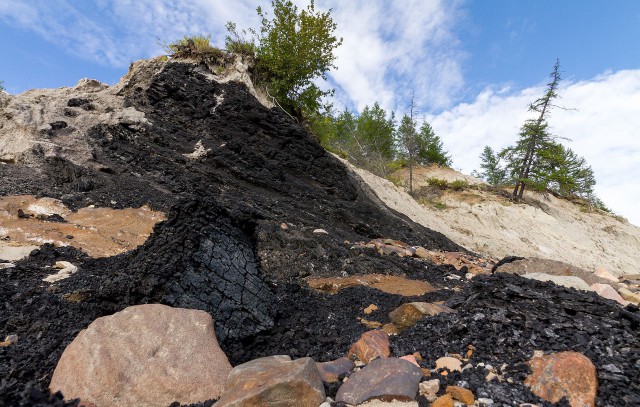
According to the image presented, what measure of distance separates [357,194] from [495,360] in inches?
395

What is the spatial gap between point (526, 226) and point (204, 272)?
20446 mm

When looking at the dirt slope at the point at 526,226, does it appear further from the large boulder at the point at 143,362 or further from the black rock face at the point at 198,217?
the large boulder at the point at 143,362

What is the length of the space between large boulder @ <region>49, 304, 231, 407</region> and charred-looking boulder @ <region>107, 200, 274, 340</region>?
431 millimetres

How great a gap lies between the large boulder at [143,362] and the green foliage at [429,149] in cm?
2891

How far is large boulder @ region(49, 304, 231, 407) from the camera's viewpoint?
2.44m

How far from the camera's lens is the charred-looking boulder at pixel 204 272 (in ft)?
11.5

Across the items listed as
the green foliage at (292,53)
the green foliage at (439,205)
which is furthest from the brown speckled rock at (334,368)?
the green foliage at (439,205)

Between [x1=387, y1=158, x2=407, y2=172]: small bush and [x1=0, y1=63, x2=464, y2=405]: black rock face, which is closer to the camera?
[x1=0, y1=63, x2=464, y2=405]: black rock face

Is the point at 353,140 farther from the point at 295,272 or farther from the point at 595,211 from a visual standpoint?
the point at 295,272

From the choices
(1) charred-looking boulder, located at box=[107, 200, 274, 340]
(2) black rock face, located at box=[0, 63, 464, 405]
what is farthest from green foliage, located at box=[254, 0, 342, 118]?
(1) charred-looking boulder, located at box=[107, 200, 274, 340]

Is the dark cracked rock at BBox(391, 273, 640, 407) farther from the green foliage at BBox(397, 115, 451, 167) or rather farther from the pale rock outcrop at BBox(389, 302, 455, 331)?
the green foliage at BBox(397, 115, 451, 167)

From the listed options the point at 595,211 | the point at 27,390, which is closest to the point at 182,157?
the point at 27,390

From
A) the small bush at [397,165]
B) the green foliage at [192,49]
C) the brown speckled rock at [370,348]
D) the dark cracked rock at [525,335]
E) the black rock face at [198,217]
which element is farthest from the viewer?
the small bush at [397,165]

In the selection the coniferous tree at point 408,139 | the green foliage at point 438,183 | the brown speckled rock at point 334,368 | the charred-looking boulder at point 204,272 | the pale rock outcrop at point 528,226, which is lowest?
the brown speckled rock at point 334,368
